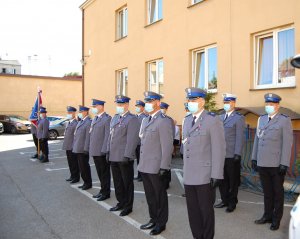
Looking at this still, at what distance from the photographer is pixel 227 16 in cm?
1007

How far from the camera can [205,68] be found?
11289 mm

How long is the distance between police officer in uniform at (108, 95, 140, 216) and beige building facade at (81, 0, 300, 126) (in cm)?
388

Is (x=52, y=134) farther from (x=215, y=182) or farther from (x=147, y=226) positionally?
(x=215, y=182)

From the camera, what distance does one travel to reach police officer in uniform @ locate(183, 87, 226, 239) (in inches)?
171

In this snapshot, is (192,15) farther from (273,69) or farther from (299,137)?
(299,137)

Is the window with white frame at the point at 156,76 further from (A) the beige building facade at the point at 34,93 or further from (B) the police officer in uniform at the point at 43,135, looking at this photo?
(A) the beige building facade at the point at 34,93

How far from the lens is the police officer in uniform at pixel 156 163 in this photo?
5.20 meters

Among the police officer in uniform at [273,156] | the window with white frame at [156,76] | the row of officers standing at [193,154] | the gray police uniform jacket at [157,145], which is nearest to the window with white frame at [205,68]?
the window with white frame at [156,76]

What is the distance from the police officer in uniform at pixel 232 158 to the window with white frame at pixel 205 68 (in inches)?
171

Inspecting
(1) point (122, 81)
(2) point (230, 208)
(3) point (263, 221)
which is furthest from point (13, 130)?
(3) point (263, 221)

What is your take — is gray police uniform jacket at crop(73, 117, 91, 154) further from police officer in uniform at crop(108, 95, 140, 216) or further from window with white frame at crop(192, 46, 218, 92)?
window with white frame at crop(192, 46, 218, 92)

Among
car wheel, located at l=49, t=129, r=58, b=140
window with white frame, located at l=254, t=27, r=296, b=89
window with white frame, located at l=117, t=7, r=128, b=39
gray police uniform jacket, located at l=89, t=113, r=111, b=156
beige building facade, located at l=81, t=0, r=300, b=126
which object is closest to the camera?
gray police uniform jacket, located at l=89, t=113, r=111, b=156

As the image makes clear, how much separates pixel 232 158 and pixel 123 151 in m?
1.89

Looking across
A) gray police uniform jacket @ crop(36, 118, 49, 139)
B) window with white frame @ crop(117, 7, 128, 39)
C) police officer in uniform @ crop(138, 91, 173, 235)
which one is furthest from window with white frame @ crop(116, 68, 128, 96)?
police officer in uniform @ crop(138, 91, 173, 235)
